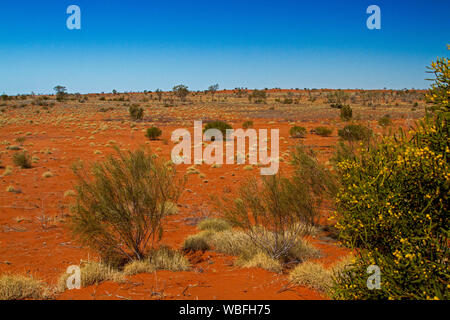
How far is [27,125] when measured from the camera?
122ft

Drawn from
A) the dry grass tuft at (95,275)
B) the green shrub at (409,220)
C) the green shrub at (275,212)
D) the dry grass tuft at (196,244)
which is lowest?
the dry grass tuft at (196,244)

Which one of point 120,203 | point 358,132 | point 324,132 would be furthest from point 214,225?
point 324,132

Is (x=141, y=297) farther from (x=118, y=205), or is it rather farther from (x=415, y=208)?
(x=415, y=208)

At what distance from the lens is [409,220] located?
3291mm

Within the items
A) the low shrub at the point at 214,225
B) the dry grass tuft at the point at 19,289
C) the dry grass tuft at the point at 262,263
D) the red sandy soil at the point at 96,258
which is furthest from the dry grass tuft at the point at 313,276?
the dry grass tuft at the point at 19,289

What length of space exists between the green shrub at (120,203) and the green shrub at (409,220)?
4447 mm

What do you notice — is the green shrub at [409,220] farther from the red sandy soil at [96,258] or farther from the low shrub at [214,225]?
the low shrub at [214,225]

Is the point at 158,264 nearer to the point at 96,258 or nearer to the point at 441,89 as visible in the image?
the point at 96,258

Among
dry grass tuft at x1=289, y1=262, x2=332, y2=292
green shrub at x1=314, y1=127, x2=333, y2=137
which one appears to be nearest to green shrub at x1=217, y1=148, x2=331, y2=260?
dry grass tuft at x1=289, y1=262, x2=332, y2=292

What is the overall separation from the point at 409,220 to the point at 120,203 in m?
5.48

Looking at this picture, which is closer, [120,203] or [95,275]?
[95,275]

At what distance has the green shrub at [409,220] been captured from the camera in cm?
300

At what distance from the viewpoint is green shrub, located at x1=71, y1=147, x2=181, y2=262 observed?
6.40m

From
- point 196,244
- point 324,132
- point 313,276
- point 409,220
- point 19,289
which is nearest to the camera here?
point 409,220
